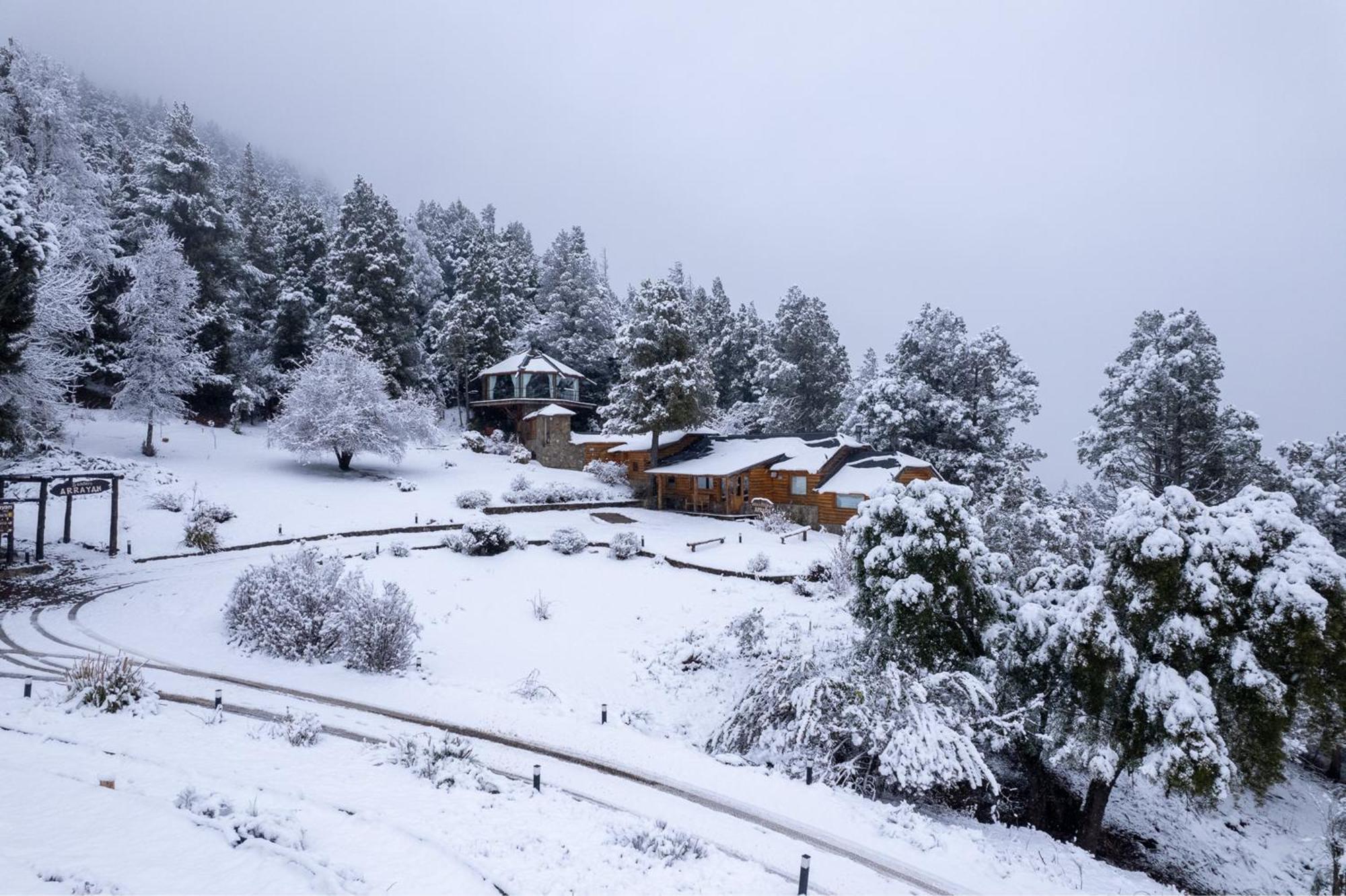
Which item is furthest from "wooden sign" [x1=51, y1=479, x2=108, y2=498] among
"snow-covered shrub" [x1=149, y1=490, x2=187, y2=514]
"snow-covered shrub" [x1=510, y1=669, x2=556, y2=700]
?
"snow-covered shrub" [x1=510, y1=669, x2=556, y2=700]

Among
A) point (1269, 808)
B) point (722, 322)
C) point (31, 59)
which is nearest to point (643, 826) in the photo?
point (1269, 808)

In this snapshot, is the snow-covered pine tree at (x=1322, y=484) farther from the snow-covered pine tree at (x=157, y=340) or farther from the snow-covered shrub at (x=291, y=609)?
the snow-covered pine tree at (x=157, y=340)

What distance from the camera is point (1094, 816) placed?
12055 mm

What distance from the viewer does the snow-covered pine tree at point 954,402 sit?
39281 millimetres

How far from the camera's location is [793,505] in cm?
3616

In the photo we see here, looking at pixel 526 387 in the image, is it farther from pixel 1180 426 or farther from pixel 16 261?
pixel 1180 426

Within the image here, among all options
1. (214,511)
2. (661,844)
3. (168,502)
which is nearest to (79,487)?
(214,511)

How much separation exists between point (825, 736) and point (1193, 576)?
713 centimetres

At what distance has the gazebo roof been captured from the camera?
5125cm

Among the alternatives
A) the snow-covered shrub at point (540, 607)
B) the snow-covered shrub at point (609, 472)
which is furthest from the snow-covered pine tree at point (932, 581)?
the snow-covered shrub at point (609, 472)

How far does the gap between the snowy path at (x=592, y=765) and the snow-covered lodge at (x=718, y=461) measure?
23673 mm

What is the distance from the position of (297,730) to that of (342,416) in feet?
98.0

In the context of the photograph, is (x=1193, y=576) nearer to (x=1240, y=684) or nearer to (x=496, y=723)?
(x=1240, y=684)

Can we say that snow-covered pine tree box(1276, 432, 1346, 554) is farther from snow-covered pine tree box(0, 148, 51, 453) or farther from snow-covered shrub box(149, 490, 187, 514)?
snow-covered shrub box(149, 490, 187, 514)
